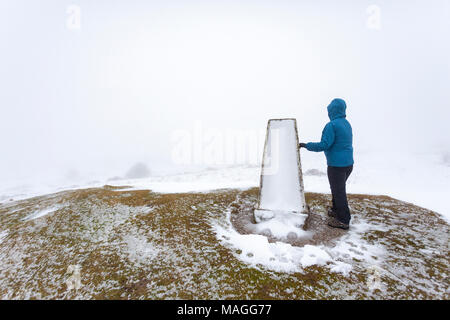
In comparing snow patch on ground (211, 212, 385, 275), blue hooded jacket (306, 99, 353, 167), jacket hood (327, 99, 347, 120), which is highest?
jacket hood (327, 99, 347, 120)

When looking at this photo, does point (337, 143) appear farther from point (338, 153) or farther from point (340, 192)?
point (340, 192)

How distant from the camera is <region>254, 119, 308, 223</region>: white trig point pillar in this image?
5125 mm

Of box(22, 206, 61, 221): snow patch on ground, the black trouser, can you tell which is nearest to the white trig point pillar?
the black trouser

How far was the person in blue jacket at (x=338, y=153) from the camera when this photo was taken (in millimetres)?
4707

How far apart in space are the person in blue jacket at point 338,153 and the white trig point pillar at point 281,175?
0.79m

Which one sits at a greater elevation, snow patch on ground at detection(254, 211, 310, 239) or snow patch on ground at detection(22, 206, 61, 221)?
snow patch on ground at detection(254, 211, 310, 239)

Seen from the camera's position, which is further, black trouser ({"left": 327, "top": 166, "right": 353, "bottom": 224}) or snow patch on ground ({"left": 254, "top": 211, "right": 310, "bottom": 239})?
black trouser ({"left": 327, "top": 166, "right": 353, "bottom": 224})

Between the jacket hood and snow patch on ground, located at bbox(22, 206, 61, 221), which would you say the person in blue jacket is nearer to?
the jacket hood

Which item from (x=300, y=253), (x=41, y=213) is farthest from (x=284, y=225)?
(x=41, y=213)

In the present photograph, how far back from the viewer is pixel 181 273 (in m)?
3.11

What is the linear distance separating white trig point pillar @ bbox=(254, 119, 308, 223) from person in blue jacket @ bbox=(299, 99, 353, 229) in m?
0.79

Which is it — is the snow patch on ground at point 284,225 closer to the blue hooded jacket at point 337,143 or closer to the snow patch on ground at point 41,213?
the blue hooded jacket at point 337,143

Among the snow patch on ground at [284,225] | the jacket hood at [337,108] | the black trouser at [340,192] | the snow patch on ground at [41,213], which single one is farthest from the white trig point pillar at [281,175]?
the snow patch on ground at [41,213]
